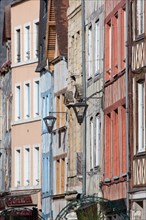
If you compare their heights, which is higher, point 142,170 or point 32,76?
point 32,76

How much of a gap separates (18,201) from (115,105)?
2029 centimetres

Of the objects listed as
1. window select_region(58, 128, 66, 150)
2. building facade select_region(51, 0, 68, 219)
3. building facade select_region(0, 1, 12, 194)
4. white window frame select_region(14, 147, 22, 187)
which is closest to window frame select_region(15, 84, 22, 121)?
building facade select_region(0, 1, 12, 194)

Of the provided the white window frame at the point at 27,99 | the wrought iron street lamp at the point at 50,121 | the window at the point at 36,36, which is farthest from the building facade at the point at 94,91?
the white window frame at the point at 27,99

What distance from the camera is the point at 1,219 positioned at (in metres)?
54.5

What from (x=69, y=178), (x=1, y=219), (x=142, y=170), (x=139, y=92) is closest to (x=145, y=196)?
(x=142, y=170)

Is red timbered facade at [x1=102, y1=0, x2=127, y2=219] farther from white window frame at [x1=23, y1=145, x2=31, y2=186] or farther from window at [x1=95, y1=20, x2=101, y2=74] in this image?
white window frame at [x1=23, y1=145, x2=31, y2=186]

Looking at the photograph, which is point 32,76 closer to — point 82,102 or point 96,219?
point 82,102

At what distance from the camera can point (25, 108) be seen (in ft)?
190

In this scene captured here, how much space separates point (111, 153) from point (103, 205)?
2.25 m

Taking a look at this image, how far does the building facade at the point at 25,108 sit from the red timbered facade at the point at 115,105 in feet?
55.0

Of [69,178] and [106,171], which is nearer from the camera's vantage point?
[106,171]

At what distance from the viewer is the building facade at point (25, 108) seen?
56.2m

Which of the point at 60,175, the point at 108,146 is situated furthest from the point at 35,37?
the point at 108,146

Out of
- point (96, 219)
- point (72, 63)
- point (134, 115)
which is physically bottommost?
point (96, 219)
